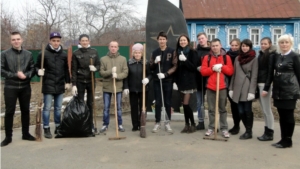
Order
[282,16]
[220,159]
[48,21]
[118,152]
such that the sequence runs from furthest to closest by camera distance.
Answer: [282,16], [48,21], [118,152], [220,159]

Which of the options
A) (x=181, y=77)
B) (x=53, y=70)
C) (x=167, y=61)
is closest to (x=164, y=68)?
(x=167, y=61)

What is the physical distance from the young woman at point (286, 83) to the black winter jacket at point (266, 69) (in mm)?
87

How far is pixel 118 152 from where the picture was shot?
167 inches

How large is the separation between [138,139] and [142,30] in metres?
25.6

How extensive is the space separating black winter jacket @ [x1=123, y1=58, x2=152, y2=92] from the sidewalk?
0.86 m

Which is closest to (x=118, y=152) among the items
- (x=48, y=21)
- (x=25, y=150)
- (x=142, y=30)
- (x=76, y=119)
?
(x=76, y=119)

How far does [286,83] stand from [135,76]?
248cm

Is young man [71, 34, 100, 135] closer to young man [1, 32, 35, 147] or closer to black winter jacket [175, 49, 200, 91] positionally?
young man [1, 32, 35, 147]

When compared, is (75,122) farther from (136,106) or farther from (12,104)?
(136,106)

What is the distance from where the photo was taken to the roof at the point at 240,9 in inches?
958

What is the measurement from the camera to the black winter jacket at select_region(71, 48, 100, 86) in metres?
5.02

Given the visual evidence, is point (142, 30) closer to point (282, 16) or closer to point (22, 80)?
point (282, 16)

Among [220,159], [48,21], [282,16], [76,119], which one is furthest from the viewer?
[282,16]

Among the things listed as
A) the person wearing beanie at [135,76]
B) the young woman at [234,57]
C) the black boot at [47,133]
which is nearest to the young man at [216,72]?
the young woman at [234,57]
